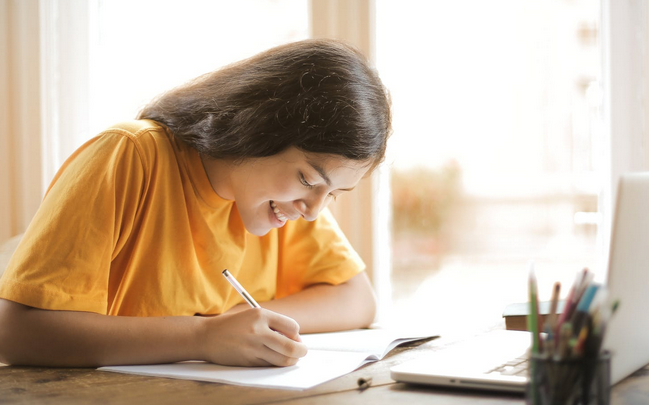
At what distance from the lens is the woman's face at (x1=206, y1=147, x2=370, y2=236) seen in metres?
1.20

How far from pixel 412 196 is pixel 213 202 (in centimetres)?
88

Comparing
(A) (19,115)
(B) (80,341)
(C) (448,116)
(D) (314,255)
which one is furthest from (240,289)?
(A) (19,115)

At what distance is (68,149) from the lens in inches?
89.8

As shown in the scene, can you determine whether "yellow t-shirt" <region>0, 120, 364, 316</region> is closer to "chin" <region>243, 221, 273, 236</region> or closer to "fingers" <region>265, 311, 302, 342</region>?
"chin" <region>243, 221, 273, 236</region>

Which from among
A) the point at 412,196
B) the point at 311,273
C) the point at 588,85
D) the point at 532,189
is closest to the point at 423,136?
the point at 412,196

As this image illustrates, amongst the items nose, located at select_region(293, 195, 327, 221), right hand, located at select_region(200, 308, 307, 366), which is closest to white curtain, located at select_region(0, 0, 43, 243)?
nose, located at select_region(293, 195, 327, 221)

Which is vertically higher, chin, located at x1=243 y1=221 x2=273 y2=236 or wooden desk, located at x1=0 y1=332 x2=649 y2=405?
chin, located at x1=243 y1=221 x2=273 y2=236

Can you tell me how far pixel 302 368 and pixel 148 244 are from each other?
429 millimetres

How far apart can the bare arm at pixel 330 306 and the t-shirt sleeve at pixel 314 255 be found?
2 cm

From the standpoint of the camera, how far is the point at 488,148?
6.64 ft

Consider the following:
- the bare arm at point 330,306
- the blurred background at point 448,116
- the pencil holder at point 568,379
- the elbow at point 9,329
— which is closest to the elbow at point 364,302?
the bare arm at point 330,306

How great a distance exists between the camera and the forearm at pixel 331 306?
1.40 m

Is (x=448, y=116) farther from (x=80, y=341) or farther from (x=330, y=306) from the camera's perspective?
(x=80, y=341)

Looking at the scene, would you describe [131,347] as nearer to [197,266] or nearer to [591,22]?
[197,266]
